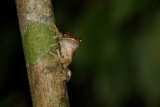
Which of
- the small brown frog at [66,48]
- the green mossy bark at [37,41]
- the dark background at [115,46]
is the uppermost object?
the green mossy bark at [37,41]

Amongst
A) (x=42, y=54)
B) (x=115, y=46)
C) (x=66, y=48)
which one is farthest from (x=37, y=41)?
(x=115, y=46)

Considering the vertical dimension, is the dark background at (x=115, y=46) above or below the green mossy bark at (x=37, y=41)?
below

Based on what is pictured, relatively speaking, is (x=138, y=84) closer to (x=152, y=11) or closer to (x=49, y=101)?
(x=152, y=11)

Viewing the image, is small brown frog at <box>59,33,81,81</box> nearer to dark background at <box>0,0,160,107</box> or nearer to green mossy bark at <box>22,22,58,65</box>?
green mossy bark at <box>22,22,58,65</box>

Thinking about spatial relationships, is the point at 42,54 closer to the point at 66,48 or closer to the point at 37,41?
the point at 37,41

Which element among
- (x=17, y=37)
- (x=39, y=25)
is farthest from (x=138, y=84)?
(x=39, y=25)

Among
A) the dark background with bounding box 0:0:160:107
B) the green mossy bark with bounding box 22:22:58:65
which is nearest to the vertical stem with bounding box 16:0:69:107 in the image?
the green mossy bark with bounding box 22:22:58:65

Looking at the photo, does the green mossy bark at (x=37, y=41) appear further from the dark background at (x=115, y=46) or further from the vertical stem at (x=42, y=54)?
the dark background at (x=115, y=46)

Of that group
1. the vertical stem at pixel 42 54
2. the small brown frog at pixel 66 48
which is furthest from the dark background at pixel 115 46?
the vertical stem at pixel 42 54
